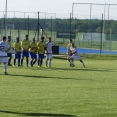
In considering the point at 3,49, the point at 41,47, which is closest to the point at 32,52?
the point at 41,47

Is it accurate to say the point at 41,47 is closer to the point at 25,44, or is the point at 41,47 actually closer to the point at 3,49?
the point at 25,44

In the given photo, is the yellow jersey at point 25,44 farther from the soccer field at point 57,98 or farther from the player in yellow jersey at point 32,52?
the soccer field at point 57,98

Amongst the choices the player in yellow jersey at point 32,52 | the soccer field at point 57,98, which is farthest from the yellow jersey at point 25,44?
the soccer field at point 57,98

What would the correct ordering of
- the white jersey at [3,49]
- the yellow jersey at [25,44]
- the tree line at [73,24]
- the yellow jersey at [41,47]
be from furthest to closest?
the tree line at [73,24] < the yellow jersey at [25,44] < the yellow jersey at [41,47] < the white jersey at [3,49]

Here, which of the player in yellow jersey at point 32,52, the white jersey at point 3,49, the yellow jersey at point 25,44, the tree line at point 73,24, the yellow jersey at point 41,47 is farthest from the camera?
the tree line at point 73,24

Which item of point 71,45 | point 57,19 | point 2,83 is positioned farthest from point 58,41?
point 2,83

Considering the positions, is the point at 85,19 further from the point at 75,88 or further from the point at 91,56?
the point at 75,88

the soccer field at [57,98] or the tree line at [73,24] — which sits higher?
the tree line at [73,24]

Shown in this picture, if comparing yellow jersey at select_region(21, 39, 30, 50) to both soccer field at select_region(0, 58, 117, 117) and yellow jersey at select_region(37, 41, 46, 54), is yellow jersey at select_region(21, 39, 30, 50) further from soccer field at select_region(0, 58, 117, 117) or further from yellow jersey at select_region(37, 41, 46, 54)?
soccer field at select_region(0, 58, 117, 117)

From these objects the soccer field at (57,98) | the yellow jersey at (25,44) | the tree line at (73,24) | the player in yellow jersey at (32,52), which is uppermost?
the tree line at (73,24)

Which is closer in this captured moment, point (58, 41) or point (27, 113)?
point (27, 113)

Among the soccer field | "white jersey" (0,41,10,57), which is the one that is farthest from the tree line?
the soccer field

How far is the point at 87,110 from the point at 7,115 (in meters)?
2.31

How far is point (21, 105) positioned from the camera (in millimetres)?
15055
